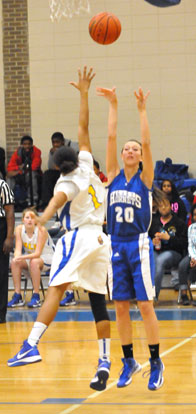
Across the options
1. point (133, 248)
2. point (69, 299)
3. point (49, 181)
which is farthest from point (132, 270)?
point (49, 181)

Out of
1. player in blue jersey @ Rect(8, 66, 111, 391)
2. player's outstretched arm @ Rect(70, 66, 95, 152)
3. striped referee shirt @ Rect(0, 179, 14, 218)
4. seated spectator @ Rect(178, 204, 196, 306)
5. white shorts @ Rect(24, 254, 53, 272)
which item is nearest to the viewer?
player in blue jersey @ Rect(8, 66, 111, 391)

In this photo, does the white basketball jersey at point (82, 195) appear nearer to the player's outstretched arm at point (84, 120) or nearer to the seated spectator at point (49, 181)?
the player's outstretched arm at point (84, 120)

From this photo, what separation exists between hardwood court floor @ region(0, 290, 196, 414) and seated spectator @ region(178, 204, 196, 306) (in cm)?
124

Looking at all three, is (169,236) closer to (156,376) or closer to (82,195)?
(156,376)

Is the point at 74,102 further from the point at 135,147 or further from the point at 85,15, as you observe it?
the point at 135,147

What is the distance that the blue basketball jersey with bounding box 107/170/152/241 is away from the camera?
208 inches

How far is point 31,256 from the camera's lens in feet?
33.7

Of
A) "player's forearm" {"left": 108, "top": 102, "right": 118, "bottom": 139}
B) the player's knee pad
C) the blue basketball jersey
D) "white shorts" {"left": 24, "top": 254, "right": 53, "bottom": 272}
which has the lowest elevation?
"white shorts" {"left": 24, "top": 254, "right": 53, "bottom": 272}

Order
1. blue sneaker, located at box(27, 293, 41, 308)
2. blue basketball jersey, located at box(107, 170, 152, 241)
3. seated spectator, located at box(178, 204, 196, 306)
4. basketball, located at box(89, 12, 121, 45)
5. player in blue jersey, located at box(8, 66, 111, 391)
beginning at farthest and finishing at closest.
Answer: blue sneaker, located at box(27, 293, 41, 308)
seated spectator, located at box(178, 204, 196, 306)
basketball, located at box(89, 12, 121, 45)
blue basketball jersey, located at box(107, 170, 152, 241)
player in blue jersey, located at box(8, 66, 111, 391)

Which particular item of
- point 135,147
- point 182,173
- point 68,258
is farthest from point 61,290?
point 182,173

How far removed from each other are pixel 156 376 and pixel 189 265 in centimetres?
488

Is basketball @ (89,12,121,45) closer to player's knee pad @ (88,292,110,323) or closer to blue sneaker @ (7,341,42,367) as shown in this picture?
player's knee pad @ (88,292,110,323)

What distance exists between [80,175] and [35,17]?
34.0 ft

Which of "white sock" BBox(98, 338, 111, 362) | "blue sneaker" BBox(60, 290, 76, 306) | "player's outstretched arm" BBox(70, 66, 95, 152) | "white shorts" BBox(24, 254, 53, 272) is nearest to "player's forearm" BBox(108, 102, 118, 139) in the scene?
"player's outstretched arm" BBox(70, 66, 95, 152)
